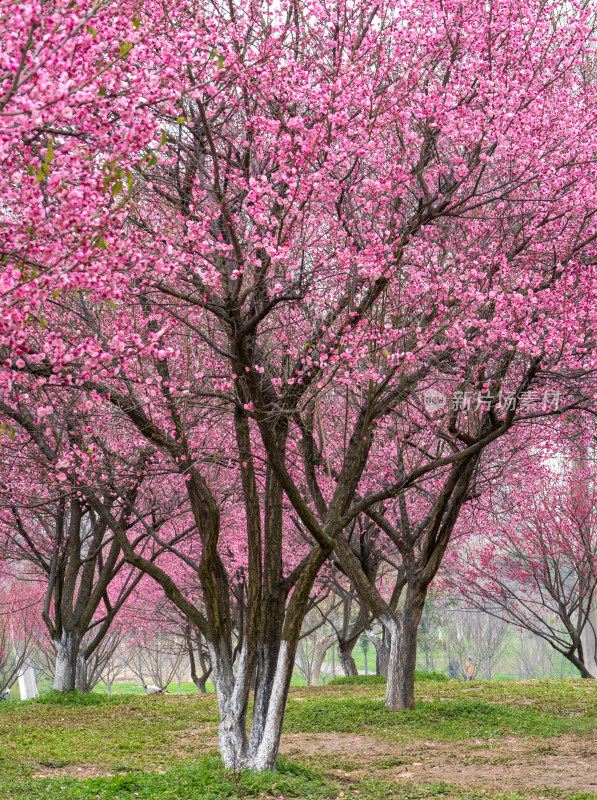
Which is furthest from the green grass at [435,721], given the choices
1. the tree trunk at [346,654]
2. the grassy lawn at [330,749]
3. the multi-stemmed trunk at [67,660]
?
the tree trunk at [346,654]

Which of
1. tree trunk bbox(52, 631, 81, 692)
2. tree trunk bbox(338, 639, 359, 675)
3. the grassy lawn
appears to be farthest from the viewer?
tree trunk bbox(338, 639, 359, 675)

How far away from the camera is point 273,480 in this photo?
8930 mm

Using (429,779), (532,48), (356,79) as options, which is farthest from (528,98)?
(429,779)

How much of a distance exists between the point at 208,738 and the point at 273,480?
15.6ft

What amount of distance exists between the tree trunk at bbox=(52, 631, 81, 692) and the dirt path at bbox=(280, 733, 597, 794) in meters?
6.36

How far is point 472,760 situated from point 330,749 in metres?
2.00

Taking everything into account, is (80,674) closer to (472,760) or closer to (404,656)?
(404,656)

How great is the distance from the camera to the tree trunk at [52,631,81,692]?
15.5 meters

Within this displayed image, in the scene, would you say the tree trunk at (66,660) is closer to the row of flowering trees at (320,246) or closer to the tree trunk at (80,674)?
the tree trunk at (80,674)

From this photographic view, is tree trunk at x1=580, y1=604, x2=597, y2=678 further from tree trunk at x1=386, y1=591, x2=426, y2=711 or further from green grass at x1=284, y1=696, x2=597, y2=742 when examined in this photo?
tree trunk at x1=386, y1=591, x2=426, y2=711

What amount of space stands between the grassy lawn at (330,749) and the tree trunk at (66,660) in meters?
0.51

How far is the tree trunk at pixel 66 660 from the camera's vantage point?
610 inches

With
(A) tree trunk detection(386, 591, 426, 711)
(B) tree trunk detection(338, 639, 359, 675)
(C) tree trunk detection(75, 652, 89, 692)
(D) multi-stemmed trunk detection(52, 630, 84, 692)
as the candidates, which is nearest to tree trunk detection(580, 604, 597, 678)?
(B) tree trunk detection(338, 639, 359, 675)

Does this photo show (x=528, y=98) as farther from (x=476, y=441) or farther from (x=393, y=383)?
A: (x=476, y=441)
